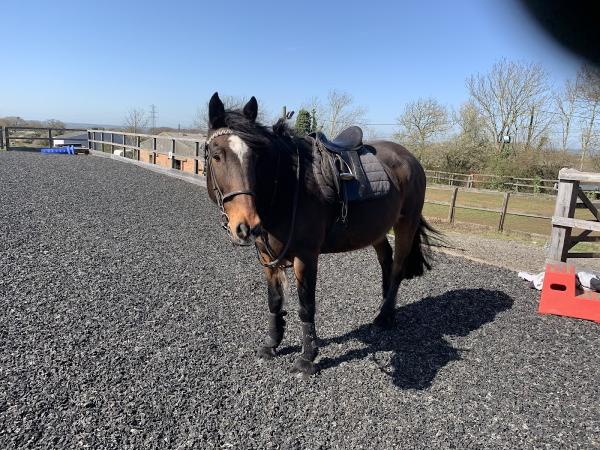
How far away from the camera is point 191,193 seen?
1123 centimetres

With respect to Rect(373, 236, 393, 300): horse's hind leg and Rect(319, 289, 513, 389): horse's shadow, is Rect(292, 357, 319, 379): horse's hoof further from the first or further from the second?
Rect(373, 236, 393, 300): horse's hind leg

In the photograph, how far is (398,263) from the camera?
4391 mm

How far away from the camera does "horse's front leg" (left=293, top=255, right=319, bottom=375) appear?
10.5ft

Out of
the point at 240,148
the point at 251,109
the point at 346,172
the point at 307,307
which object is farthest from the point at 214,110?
the point at 307,307

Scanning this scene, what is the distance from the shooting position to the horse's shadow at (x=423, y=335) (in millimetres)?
3359

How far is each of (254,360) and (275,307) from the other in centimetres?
45

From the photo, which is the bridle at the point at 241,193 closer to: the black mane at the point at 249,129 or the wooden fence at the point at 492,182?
the black mane at the point at 249,129

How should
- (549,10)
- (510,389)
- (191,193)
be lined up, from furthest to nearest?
1. (191,193)
2. (510,389)
3. (549,10)

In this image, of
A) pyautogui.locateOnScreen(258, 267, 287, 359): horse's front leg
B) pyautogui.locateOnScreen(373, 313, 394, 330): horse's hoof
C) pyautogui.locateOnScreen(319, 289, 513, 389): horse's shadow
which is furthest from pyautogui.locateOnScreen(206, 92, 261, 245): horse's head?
pyautogui.locateOnScreen(373, 313, 394, 330): horse's hoof

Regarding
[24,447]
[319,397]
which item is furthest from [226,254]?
[24,447]

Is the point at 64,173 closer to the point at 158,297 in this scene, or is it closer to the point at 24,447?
the point at 158,297

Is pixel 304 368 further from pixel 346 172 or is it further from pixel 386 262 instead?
pixel 386 262

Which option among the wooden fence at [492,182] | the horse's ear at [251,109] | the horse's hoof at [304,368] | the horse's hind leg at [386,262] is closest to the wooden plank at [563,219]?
the horse's hind leg at [386,262]

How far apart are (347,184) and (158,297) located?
241 centimetres
